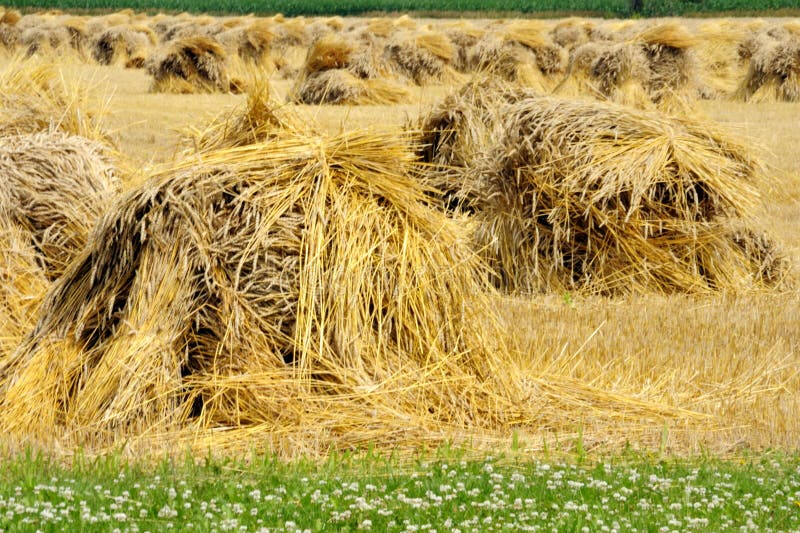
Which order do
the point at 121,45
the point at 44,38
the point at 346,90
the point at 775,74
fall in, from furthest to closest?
the point at 44,38
the point at 121,45
the point at 775,74
the point at 346,90

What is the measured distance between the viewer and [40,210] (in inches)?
338

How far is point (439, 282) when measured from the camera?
6801mm

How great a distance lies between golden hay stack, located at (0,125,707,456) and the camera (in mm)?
6191

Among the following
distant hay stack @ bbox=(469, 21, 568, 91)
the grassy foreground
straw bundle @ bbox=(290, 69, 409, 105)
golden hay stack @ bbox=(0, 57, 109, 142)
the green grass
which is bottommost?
the grassy foreground

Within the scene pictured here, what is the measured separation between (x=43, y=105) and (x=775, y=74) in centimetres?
2010

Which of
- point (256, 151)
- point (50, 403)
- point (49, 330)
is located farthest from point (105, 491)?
point (256, 151)

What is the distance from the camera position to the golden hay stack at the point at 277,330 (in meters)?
6.19

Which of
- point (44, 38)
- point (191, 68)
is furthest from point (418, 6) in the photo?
point (191, 68)

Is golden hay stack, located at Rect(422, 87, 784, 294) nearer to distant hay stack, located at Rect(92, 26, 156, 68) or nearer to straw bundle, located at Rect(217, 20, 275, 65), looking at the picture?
straw bundle, located at Rect(217, 20, 275, 65)

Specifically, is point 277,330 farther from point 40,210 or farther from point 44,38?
point 44,38

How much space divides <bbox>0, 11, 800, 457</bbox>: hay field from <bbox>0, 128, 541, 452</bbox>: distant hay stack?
0.01 m

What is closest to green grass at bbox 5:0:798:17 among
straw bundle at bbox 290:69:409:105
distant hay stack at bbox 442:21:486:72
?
distant hay stack at bbox 442:21:486:72

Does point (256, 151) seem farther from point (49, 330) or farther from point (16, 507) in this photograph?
point (16, 507)

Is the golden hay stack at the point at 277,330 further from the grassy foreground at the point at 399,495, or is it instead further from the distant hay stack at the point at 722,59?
the distant hay stack at the point at 722,59
